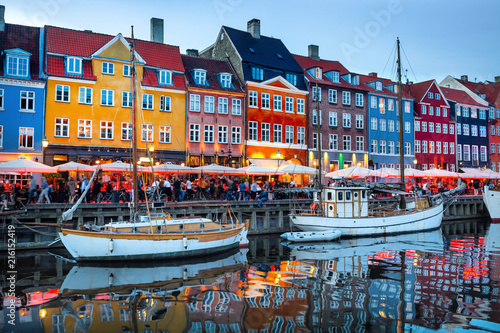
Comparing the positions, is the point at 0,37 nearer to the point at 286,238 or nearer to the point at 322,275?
the point at 286,238

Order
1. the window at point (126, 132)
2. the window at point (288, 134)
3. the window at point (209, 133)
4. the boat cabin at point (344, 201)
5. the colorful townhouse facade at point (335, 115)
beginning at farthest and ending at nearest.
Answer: the colorful townhouse facade at point (335, 115), the window at point (288, 134), the window at point (209, 133), the window at point (126, 132), the boat cabin at point (344, 201)

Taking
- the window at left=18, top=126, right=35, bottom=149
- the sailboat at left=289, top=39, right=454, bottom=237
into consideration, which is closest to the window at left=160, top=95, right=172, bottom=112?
the window at left=18, top=126, right=35, bottom=149

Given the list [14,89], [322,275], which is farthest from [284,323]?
[14,89]

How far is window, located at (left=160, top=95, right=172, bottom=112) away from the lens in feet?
115

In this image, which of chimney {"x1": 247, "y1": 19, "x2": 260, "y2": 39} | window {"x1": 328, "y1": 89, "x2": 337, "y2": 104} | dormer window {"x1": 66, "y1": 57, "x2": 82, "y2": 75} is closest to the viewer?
dormer window {"x1": 66, "y1": 57, "x2": 82, "y2": 75}

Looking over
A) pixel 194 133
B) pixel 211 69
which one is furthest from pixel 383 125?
pixel 194 133

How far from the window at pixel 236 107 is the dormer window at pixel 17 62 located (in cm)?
1618

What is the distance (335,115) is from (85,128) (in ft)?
80.8

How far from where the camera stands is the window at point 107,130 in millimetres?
32494

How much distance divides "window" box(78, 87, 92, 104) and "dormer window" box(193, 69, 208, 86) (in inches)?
351

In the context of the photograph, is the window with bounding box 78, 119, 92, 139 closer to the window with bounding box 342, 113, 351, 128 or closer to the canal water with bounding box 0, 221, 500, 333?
the canal water with bounding box 0, 221, 500, 333

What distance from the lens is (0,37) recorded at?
3147 centimetres

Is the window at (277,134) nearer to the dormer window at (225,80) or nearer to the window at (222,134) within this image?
the window at (222,134)

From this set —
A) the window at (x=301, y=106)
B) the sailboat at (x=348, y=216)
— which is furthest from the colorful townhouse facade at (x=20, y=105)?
the window at (x=301, y=106)
